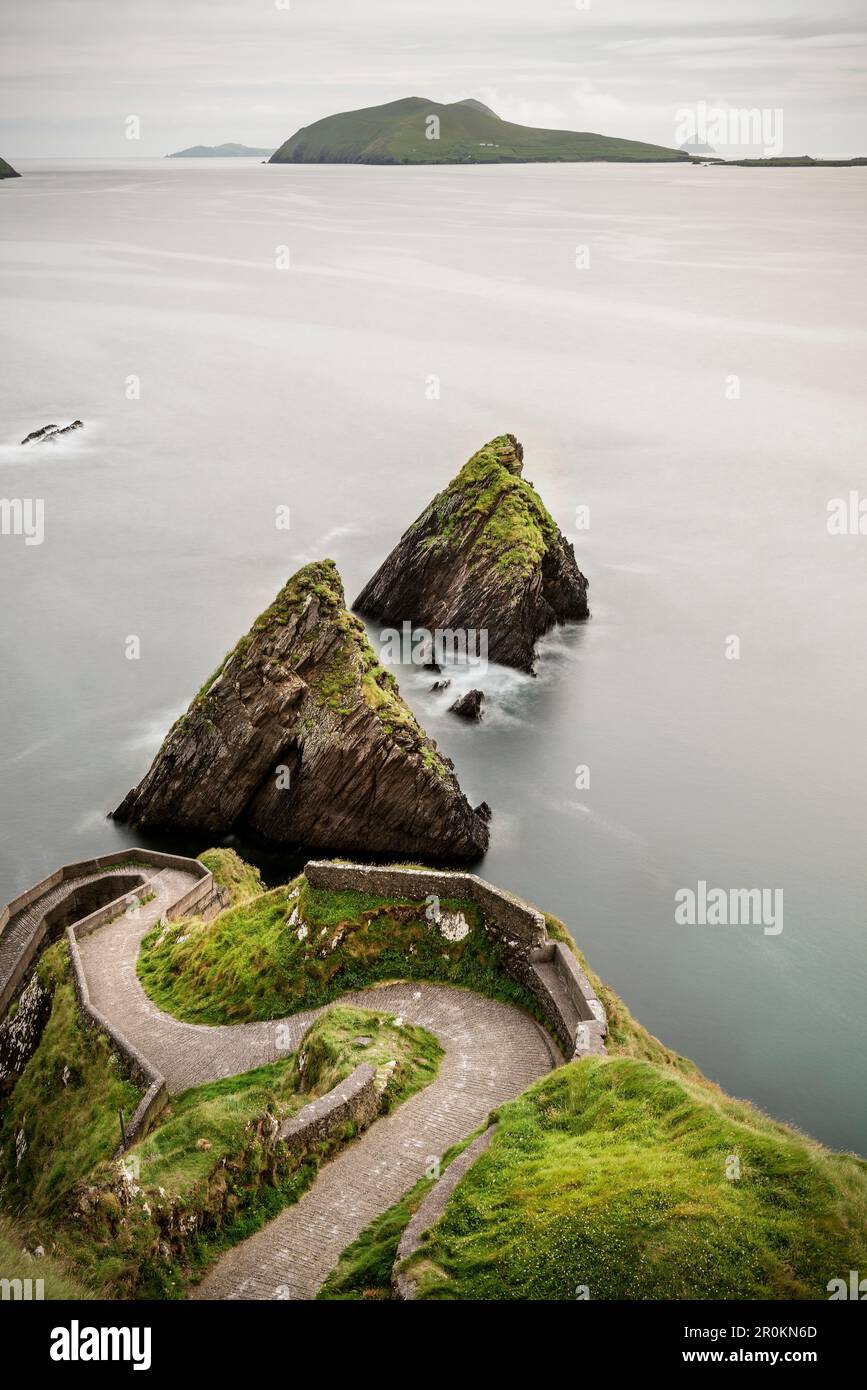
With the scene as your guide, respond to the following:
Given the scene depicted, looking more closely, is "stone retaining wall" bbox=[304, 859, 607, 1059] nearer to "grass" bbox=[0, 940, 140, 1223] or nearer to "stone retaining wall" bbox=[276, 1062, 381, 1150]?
"stone retaining wall" bbox=[276, 1062, 381, 1150]

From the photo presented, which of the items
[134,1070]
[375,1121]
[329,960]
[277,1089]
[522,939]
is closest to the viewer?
[375,1121]

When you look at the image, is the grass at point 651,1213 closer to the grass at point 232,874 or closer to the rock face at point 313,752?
the grass at point 232,874

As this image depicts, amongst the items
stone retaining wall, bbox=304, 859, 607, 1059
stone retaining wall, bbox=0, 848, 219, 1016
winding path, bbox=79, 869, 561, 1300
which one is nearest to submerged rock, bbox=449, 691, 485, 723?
stone retaining wall, bbox=0, 848, 219, 1016

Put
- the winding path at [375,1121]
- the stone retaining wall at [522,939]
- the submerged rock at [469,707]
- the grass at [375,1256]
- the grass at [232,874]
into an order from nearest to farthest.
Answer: the grass at [375,1256], the winding path at [375,1121], the stone retaining wall at [522,939], the grass at [232,874], the submerged rock at [469,707]

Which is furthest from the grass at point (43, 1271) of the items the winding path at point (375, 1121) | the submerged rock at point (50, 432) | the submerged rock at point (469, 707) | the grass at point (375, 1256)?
the submerged rock at point (50, 432)

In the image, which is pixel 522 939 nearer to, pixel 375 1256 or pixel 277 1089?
pixel 277 1089

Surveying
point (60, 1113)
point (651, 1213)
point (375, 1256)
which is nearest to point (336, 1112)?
point (375, 1256)
